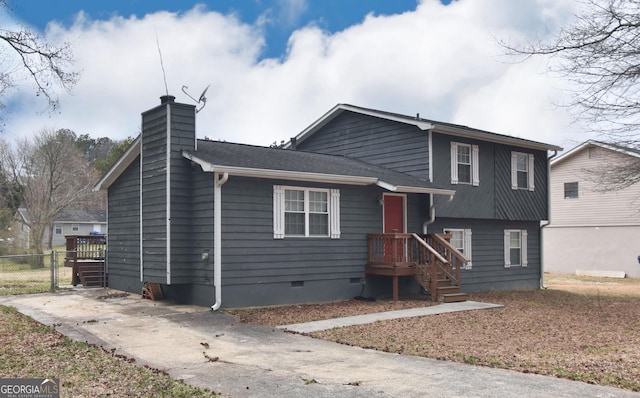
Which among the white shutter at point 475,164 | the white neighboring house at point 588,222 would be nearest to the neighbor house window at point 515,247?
the white shutter at point 475,164

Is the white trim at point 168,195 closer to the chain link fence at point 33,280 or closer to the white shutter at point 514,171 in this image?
the chain link fence at point 33,280

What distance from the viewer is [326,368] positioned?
742 cm

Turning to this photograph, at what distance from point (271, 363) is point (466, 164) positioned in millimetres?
11450

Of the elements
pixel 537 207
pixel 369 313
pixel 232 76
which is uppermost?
pixel 232 76

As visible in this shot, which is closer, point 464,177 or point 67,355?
point 67,355

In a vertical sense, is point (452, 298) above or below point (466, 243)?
below

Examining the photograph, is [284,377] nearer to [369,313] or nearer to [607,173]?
[369,313]

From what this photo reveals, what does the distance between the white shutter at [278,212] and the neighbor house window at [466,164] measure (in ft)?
19.1

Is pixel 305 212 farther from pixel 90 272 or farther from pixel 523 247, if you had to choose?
pixel 523 247

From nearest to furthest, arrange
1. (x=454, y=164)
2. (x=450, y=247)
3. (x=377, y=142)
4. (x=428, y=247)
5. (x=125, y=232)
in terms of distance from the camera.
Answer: (x=428, y=247) < (x=450, y=247) < (x=125, y=232) < (x=454, y=164) < (x=377, y=142)

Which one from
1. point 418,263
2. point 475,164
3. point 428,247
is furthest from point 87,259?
point 475,164

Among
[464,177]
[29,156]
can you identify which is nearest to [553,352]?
[464,177]

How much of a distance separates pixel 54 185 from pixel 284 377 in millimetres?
35201

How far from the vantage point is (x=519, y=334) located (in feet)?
33.7
